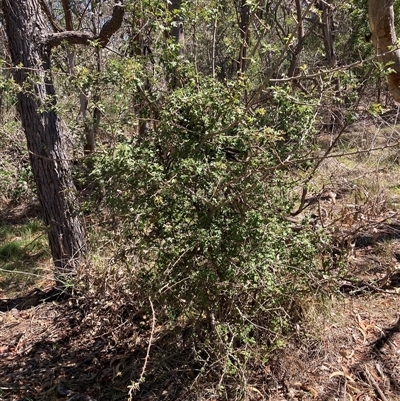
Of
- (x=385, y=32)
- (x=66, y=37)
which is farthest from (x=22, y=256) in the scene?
(x=385, y=32)

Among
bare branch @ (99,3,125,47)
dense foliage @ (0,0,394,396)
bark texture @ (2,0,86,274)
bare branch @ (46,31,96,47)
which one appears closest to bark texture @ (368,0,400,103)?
dense foliage @ (0,0,394,396)

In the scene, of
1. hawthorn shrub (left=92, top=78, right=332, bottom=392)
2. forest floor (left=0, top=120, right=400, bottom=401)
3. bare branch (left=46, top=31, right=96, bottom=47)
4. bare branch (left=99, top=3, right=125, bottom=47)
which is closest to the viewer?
hawthorn shrub (left=92, top=78, right=332, bottom=392)

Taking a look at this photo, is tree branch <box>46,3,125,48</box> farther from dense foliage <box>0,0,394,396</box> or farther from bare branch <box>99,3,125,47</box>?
dense foliage <box>0,0,394,396</box>

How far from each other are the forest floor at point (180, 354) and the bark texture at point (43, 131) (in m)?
0.66

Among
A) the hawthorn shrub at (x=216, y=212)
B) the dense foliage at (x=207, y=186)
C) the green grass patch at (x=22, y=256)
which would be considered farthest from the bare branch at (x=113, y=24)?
the green grass patch at (x=22, y=256)

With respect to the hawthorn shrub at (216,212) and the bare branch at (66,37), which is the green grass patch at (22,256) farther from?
the hawthorn shrub at (216,212)

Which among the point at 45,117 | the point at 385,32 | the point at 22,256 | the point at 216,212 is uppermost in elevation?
the point at 385,32

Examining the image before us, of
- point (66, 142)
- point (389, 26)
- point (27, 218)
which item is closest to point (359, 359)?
point (389, 26)

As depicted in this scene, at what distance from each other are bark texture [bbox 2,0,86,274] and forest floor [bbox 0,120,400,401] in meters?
0.66

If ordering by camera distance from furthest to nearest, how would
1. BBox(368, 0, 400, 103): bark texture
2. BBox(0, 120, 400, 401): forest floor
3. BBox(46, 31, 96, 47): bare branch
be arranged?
BBox(46, 31, 96, 47): bare branch, BBox(368, 0, 400, 103): bark texture, BBox(0, 120, 400, 401): forest floor

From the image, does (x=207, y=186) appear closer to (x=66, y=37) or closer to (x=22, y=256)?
(x=66, y=37)

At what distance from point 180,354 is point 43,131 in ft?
8.33

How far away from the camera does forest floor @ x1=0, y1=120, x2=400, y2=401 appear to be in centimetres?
325

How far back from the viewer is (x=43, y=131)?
14.4 feet
